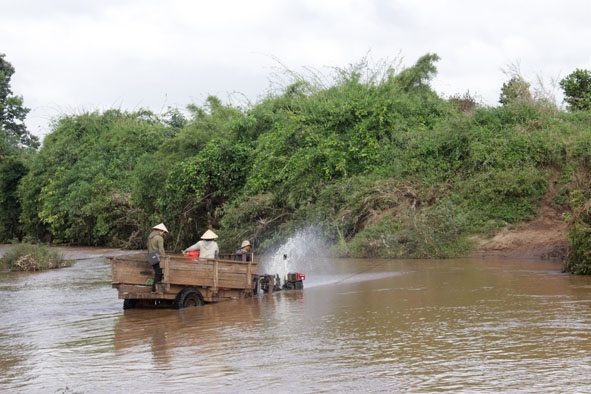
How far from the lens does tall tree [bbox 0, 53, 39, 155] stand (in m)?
57.5

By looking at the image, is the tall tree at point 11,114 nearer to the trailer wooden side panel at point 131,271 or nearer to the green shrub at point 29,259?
the green shrub at point 29,259

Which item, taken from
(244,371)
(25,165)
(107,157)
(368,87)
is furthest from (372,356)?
(25,165)

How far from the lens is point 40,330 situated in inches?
495

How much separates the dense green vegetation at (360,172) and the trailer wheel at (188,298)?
8.88 m

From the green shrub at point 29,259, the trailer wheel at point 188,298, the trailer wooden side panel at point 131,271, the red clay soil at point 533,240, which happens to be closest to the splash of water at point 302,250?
the red clay soil at point 533,240

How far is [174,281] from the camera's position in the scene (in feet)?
46.2

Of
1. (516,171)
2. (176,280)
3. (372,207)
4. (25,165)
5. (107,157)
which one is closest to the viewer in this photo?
(176,280)

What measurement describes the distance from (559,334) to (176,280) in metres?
7.15

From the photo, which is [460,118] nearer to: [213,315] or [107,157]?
[213,315]

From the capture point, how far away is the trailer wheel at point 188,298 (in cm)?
1421

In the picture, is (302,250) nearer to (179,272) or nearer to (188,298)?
(188,298)

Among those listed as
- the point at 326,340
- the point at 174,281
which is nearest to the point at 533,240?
the point at 174,281

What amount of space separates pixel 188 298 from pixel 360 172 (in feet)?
49.3

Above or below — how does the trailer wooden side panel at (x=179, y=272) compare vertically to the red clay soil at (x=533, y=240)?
below
